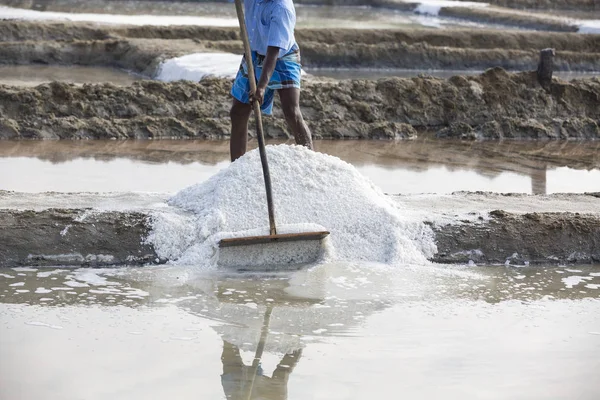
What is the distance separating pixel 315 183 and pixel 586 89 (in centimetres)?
594

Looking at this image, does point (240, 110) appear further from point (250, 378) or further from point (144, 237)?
point (250, 378)

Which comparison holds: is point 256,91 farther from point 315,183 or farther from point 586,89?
point 586,89

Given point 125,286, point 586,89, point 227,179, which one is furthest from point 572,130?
point 125,286

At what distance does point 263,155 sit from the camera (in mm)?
4273

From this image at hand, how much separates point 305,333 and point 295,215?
1.00m


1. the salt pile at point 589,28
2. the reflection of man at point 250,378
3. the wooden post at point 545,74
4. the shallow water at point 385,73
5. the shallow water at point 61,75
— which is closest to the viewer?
the reflection of man at point 250,378

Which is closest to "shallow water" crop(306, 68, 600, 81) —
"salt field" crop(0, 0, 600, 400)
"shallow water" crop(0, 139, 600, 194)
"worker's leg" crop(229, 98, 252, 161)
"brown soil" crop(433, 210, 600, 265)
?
"salt field" crop(0, 0, 600, 400)

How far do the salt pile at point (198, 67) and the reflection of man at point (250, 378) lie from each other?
6331mm

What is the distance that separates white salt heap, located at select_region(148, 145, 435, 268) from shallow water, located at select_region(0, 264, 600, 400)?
0.13 m

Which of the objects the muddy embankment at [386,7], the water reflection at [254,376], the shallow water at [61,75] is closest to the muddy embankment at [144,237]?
the water reflection at [254,376]

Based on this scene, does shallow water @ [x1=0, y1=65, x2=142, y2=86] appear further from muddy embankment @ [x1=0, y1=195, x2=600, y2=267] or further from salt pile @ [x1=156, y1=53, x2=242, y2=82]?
muddy embankment @ [x1=0, y1=195, x2=600, y2=267]

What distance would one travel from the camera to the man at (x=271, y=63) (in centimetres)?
458

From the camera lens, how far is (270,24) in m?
4.61

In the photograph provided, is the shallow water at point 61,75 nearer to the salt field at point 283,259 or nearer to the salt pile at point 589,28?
the salt field at point 283,259
